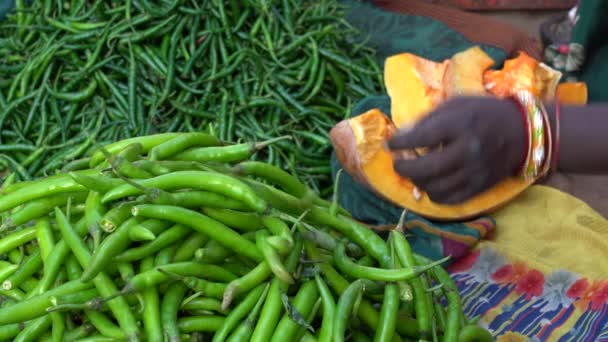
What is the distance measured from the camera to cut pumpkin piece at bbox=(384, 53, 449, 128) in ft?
9.23

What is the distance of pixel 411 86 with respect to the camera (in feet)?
9.45

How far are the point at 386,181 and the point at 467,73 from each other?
2.08ft

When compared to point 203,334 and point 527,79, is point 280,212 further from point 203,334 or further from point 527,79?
point 527,79

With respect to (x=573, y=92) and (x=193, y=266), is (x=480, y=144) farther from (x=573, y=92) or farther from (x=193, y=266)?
(x=573, y=92)

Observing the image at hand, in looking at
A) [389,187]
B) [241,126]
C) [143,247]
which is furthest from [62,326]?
[241,126]

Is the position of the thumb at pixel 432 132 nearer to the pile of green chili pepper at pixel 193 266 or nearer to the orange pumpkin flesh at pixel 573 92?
the pile of green chili pepper at pixel 193 266

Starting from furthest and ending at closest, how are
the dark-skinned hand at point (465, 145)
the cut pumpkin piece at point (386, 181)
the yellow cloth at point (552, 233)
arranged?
the cut pumpkin piece at point (386, 181) < the yellow cloth at point (552, 233) < the dark-skinned hand at point (465, 145)

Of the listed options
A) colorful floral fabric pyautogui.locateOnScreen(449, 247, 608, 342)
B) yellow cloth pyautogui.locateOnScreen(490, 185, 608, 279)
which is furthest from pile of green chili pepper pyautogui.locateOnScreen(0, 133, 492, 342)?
yellow cloth pyautogui.locateOnScreen(490, 185, 608, 279)

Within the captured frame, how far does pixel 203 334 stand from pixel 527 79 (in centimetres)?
206

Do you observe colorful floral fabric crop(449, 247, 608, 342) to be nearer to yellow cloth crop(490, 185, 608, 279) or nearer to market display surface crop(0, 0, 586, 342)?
yellow cloth crop(490, 185, 608, 279)

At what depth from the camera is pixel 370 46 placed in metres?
3.74

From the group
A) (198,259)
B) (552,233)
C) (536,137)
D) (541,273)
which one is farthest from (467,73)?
(198,259)

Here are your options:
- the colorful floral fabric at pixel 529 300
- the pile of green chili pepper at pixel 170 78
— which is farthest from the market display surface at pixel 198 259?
the pile of green chili pepper at pixel 170 78

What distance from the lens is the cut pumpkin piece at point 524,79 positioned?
9.16 ft
